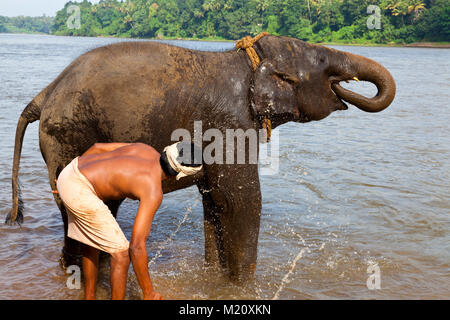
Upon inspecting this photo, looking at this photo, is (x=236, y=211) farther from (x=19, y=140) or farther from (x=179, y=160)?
(x=19, y=140)

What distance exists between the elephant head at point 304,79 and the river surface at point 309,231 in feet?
2.51

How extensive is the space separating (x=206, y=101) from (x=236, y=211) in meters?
0.93

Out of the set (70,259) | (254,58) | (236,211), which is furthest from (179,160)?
(70,259)

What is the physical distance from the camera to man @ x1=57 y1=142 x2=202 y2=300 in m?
3.48

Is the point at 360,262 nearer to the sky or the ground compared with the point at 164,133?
nearer to the ground

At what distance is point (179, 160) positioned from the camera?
3.55 m

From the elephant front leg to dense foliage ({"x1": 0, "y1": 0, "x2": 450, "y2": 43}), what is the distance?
62.8 m

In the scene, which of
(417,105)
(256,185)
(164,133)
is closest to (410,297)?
(256,185)

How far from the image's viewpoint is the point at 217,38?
2975 inches

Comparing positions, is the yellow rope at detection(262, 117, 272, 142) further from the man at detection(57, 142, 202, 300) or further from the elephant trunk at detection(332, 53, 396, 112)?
the man at detection(57, 142, 202, 300)

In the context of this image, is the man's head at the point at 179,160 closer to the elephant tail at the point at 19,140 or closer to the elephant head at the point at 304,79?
the elephant head at the point at 304,79

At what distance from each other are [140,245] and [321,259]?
2.90 meters

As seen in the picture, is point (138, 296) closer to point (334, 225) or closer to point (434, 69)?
point (334, 225)

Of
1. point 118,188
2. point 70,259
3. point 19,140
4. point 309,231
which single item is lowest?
point 309,231
